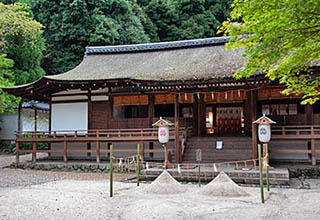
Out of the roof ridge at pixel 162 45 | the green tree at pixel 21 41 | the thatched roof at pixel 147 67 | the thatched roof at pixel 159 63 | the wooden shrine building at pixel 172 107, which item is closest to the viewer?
the wooden shrine building at pixel 172 107

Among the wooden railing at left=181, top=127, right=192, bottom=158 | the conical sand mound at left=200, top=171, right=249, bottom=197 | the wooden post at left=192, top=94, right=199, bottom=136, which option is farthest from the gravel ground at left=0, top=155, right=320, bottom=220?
the wooden post at left=192, top=94, right=199, bottom=136

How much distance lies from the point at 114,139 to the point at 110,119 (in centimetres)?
179

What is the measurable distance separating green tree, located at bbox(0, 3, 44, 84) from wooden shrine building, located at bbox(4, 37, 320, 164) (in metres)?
5.24

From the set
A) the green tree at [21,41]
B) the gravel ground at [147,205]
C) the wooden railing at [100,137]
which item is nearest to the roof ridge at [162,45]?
the green tree at [21,41]

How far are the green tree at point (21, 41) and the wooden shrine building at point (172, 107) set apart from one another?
524cm

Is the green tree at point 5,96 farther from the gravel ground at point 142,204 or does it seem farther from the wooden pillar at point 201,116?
the wooden pillar at point 201,116

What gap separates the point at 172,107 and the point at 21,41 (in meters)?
14.9

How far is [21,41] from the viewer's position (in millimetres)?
24953

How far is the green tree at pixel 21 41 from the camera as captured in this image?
66.7ft

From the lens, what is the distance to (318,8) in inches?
181

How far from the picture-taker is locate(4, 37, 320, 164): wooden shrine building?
543 inches

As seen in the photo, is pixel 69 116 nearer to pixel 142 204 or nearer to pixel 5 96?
pixel 5 96

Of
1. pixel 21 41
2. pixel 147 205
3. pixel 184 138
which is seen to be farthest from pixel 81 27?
pixel 147 205

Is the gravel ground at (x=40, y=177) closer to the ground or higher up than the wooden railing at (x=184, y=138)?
closer to the ground
